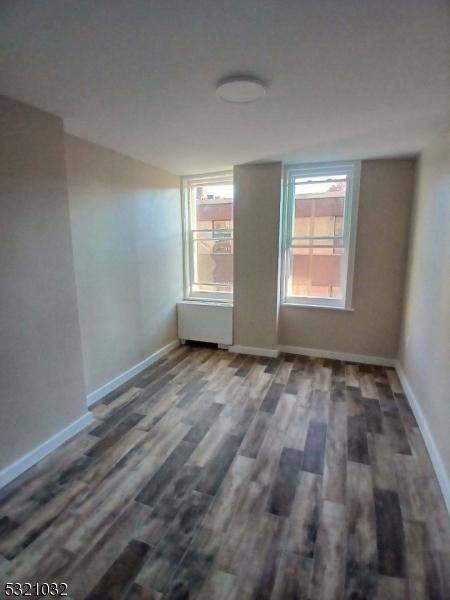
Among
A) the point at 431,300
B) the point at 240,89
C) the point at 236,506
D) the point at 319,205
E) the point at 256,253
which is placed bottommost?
the point at 236,506

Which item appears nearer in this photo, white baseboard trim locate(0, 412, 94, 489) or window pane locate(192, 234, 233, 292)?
white baseboard trim locate(0, 412, 94, 489)

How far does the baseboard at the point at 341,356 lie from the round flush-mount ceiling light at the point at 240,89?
3.00 m

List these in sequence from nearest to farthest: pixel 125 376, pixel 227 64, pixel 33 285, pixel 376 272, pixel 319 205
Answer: pixel 227 64, pixel 33 285, pixel 125 376, pixel 376 272, pixel 319 205

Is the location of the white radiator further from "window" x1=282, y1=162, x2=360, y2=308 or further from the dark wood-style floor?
the dark wood-style floor

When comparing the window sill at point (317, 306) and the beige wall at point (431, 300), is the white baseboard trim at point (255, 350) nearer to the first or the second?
the window sill at point (317, 306)

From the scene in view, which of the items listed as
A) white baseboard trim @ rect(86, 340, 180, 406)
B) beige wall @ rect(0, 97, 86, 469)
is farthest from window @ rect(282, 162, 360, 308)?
beige wall @ rect(0, 97, 86, 469)

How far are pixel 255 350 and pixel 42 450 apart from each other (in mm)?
2586

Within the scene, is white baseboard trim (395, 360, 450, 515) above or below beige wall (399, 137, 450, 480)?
below

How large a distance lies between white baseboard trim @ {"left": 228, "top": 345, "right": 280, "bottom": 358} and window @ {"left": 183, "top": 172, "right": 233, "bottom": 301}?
709 mm

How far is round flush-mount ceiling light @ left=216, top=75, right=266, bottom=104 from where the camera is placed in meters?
1.65

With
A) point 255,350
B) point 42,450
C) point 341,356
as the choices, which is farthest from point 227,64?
point 341,356

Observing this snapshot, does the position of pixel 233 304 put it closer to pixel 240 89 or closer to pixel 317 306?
pixel 317 306

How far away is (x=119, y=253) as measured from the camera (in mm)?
3135

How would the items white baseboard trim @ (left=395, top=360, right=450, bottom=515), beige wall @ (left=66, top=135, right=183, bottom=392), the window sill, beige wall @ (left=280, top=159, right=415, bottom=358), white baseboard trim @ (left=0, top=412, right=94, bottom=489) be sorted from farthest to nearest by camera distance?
the window sill < beige wall @ (left=280, top=159, right=415, bottom=358) < beige wall @ (left=66, top=135, right=183, bottom=392) < white baseboard trim @ (left=0, top=412, right=94, bottom=489) < white baseboard trim @ (left=395, top=360, right=450, bottom=515)
